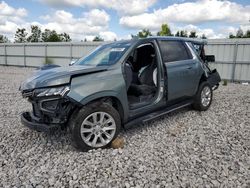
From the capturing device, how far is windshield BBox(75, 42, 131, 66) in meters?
3.68

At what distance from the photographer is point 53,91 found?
2.93 m

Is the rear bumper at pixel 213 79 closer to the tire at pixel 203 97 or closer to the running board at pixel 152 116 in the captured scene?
the tire at pixel 203 97

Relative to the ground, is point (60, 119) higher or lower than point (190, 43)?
lower

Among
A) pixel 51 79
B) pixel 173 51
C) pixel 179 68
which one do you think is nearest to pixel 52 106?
pixel 51 79

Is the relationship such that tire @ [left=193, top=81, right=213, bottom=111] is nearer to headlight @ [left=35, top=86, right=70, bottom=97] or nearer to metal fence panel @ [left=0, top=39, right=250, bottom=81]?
headlight @ [left=35, top=86, right=70, bottom=97]

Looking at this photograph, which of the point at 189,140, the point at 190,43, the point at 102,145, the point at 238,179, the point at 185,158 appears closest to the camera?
the point at 238,179

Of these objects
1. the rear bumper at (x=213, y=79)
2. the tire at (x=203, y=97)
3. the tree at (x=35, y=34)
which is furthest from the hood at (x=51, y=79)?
the tree at (x=35, y=34)

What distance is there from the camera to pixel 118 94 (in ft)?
10.9

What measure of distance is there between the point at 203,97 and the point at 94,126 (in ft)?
10.2

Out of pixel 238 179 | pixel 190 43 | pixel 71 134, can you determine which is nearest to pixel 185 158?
pixel 238 179

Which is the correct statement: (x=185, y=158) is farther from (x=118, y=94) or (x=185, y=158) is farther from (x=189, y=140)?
(x=118, y=94)

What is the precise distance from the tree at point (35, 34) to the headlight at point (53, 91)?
4780 cm

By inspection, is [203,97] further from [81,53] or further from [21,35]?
[21,35]

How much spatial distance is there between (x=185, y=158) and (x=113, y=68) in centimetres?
164
